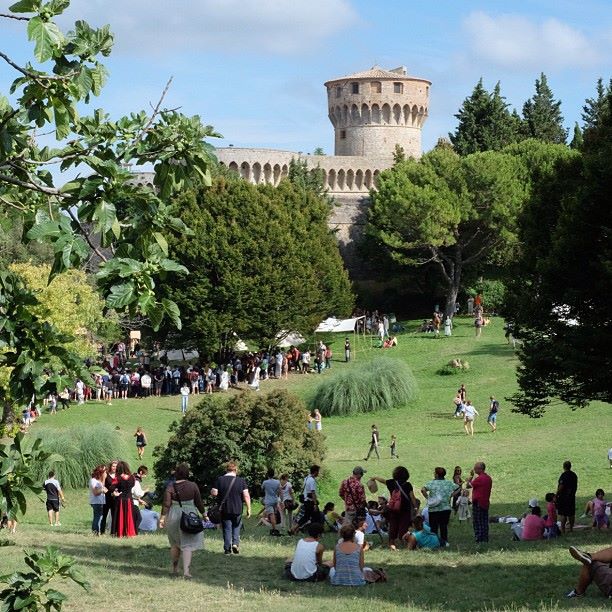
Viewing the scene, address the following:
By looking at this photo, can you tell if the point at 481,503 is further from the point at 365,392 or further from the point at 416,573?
the point at 365,392

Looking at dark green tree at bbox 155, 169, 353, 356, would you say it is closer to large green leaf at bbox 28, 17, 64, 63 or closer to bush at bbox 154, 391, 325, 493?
bush at bbox 154, 391, 325, 493

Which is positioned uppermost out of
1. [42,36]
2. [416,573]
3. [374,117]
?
[374,117]

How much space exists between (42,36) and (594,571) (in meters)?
8.78

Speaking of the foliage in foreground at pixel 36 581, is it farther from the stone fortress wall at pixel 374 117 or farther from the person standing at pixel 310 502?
the stone fortress wall at pixel 374 117

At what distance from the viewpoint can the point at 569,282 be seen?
837 inches

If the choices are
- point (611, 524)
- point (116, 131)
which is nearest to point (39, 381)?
point (116, 131)

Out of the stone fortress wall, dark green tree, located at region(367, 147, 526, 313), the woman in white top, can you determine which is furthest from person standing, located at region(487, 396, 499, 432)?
the stone fortress wall

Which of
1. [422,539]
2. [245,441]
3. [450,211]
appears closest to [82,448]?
[245,441]

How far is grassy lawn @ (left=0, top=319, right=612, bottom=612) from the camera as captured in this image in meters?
12.6

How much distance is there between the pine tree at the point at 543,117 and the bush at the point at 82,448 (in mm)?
44358

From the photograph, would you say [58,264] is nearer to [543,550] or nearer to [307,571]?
[307,571]

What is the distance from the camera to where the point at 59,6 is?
577cm

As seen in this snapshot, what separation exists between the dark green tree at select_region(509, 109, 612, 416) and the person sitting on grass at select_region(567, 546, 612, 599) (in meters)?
7.35

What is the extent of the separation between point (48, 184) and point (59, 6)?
45.2 inches
